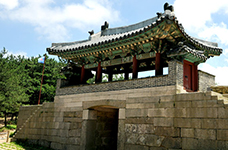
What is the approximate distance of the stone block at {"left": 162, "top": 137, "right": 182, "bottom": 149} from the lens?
8.52 m

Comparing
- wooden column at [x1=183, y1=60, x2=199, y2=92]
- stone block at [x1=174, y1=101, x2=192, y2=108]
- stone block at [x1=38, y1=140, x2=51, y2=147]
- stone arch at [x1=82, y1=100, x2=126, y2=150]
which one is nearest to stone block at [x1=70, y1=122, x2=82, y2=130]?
stone arch at [x1=82, y1=100, x2=126, y2=150]

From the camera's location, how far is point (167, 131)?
895 cm

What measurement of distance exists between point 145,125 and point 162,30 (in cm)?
433

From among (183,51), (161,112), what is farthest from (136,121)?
(183,51)

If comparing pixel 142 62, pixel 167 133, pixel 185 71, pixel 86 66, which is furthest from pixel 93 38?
pixel 167 133

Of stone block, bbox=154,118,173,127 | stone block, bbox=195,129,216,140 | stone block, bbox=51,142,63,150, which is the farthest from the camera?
stone block, bbox=51,142,63,150

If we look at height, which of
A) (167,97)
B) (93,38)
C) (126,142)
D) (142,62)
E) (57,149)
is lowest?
(57,149)

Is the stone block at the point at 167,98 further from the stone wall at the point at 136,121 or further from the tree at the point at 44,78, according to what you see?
the tree at the point at 44,78

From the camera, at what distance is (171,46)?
424 inches

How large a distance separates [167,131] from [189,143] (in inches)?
39.7

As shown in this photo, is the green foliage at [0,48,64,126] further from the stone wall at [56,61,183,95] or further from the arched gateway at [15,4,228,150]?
the stone wall at [56,61,183,95]

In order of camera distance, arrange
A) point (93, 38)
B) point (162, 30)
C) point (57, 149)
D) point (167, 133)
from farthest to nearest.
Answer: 1. point (93, 38)
2. point (57, 149)
3. point (162, 30)
4. point (167, 133)

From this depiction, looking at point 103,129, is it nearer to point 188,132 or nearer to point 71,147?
point 71,147

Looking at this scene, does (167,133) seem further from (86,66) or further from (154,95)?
(86,66)
